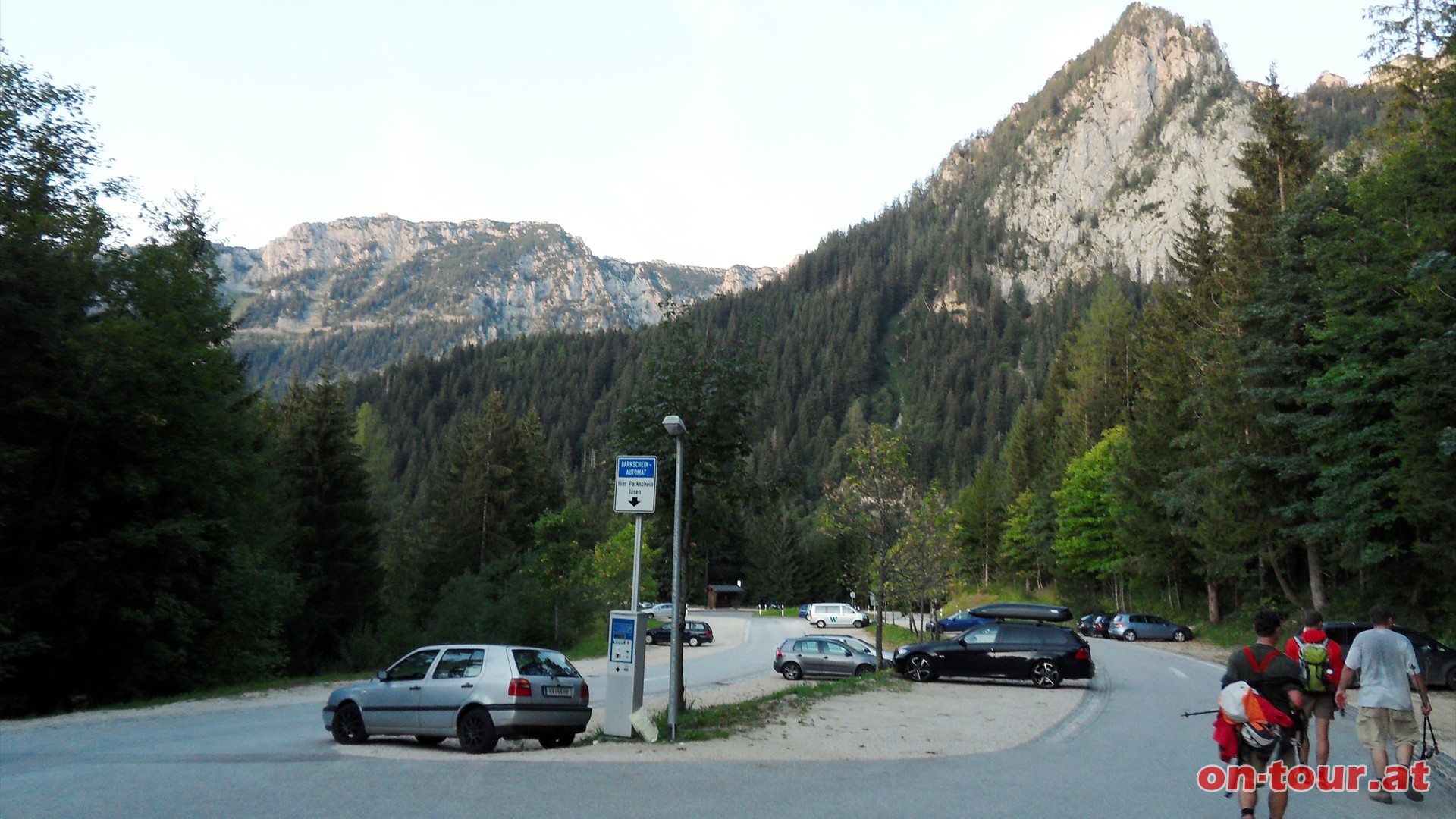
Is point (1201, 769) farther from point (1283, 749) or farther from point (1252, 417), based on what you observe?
point (1252, 417)

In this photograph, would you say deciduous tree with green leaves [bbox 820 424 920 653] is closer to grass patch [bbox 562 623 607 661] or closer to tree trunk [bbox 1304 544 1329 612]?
tree trunk [bbox 1304 544 1329 612]

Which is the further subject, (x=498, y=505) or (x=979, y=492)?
(x=979, y=492)

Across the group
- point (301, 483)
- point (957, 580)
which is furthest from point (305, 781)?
point (301, 483)

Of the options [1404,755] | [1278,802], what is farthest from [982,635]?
[1278,802]

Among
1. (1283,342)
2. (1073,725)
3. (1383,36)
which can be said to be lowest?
(1073,725)

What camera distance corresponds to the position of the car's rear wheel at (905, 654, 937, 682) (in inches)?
914

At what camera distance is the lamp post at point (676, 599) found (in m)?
12.7

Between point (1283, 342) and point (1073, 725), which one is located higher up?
point (1283, 342)

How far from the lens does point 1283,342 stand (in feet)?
107

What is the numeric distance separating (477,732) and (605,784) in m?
3.40

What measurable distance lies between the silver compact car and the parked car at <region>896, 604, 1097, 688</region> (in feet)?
41.4

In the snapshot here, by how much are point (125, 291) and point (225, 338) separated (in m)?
5.38

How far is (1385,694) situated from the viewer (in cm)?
912

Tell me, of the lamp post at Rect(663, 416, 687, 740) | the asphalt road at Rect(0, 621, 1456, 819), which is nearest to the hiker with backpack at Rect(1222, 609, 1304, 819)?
the asphalt road at Rect(0, 621, 1456, 819)
